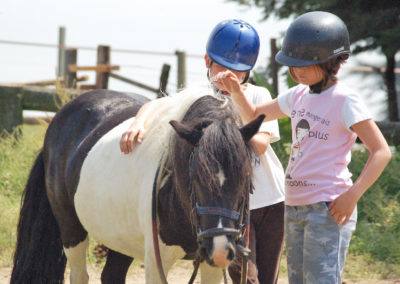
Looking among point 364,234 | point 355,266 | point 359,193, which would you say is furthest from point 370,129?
point 364,234

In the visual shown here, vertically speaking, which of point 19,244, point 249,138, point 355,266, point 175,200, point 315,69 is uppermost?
point 315,69

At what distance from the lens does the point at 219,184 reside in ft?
7.66

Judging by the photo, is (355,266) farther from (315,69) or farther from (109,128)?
(315,69)

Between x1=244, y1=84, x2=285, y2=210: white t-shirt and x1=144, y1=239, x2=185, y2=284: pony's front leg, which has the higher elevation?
x1=244, y1=84, x2=285, y2=210: white t-shirt

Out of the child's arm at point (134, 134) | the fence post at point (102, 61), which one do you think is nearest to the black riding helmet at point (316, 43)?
the child's arm at point (134, 134)

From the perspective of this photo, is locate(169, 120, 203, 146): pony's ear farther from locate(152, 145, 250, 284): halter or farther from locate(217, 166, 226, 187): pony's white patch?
locate(217, 166, 226, 187): pony's white patch

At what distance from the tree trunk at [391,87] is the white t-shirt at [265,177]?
6.16 metres

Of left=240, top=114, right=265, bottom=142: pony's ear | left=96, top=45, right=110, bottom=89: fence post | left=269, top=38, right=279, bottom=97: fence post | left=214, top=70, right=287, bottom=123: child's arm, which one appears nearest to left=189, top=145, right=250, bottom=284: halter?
left=240, top=114, right=265, bottom=142: pony's ear

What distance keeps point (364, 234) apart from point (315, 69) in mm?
3408

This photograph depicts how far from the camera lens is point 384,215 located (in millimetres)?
5957

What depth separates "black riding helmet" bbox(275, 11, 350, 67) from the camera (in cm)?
263

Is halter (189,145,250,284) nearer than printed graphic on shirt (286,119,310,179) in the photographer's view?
Yes

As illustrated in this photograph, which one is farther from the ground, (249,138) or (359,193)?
(249,138)

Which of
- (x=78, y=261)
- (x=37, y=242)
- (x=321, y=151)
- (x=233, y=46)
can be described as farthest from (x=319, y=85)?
(x=37, y=242)
